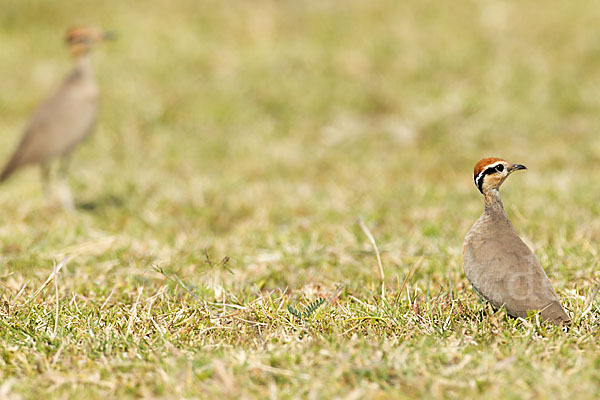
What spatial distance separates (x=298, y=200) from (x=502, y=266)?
150 inches

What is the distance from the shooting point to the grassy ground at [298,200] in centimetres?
295

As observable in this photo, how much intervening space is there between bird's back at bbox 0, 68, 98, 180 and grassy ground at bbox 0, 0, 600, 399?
1.50 ft

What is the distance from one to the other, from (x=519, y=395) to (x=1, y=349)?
2.20 m

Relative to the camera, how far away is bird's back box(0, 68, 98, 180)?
7363mm

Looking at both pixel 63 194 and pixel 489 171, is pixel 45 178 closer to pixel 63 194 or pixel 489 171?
pixel 63 194

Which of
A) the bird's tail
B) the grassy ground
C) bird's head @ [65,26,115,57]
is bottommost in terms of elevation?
the bird's tail

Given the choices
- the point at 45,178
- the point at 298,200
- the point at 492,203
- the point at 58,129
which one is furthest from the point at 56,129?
the point at 492,203

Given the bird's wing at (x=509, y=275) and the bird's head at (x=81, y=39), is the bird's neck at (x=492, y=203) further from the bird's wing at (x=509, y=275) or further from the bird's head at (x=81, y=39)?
the bird's head at (x=81, y=39)

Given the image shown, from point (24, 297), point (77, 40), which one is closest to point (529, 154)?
point (77, 40)

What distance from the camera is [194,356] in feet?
10.0

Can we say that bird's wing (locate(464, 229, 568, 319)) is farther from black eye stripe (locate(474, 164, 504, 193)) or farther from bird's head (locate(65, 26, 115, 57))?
bird's head (locate(65, 26, 115, 57))

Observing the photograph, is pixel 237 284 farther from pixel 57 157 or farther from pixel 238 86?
pixel 238 86

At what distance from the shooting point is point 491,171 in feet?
12.0

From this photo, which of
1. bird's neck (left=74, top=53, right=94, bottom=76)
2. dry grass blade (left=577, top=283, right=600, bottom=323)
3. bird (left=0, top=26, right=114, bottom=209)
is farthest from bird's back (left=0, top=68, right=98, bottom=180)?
dry grass blade (left=577, top=283, right=600, bottom=323)
